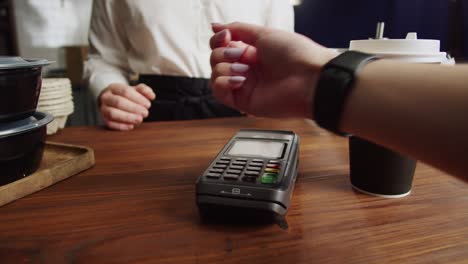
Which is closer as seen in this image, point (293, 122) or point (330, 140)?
point (330, 140)

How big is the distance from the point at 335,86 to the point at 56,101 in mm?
647

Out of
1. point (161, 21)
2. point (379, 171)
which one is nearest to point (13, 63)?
point (379, 171)

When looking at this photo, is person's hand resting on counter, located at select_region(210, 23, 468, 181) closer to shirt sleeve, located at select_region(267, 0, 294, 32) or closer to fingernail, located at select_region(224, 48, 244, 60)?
fingernail, located at select_region(224, 48, 244, 60)

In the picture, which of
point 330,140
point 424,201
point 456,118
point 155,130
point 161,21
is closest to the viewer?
point 456,118

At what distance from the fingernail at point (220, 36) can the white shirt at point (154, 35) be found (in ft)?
1.91

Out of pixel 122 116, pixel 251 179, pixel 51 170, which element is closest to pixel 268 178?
pixel 251 179

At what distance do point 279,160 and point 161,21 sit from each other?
29.7 inches

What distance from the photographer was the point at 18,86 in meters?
0.44

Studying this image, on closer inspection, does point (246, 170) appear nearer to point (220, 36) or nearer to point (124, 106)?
point (220, 36)

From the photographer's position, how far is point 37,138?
A: 0.48m

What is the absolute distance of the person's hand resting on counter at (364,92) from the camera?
0.28 m

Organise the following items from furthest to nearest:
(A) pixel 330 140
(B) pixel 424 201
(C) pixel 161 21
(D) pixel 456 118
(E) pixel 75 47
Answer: (E) pixel 75 47 → (C) pixel 161 21 → (A) pixel 330 140 → (B) pixel 424 201 → (D) pixel 456 118

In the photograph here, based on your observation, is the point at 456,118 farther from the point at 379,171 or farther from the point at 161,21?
the point at 161,21

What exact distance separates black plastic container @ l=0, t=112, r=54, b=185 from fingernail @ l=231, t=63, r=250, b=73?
0.26m
